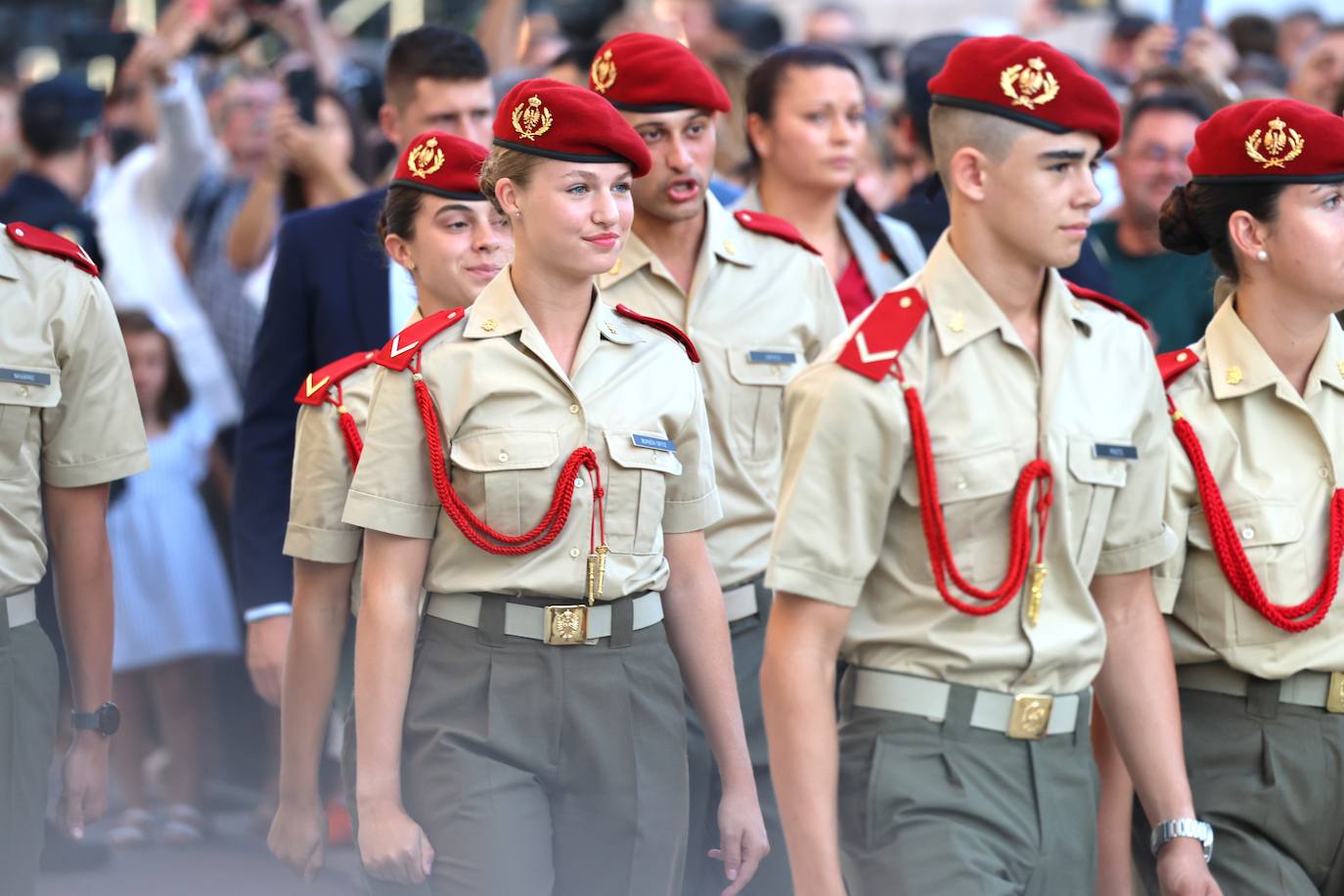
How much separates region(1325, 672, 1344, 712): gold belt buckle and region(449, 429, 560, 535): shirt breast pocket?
1.56 metres

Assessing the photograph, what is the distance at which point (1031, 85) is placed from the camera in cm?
372

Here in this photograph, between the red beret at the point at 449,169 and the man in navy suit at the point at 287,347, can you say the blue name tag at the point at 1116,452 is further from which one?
the man in navy suit at the point at 287,347

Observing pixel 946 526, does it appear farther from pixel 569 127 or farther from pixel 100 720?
pixel 100 720

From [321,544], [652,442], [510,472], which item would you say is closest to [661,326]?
[652,442]

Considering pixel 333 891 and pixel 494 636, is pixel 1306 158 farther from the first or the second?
pixel 333 891

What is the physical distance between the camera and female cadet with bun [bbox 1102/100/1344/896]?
4133 mm

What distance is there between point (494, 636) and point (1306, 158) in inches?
72.1

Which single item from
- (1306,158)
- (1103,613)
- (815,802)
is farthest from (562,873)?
(1306,158)

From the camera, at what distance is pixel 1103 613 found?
3.99 metres

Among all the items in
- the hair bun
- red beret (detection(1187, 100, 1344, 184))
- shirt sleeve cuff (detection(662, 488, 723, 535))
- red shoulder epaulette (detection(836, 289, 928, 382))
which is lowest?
shirt sleeve cuff (detection(662, 488, 723, 535))

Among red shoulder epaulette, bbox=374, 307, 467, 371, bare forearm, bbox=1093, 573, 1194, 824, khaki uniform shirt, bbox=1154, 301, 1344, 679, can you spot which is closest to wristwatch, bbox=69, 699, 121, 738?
red shoulder epaulette, bbox=374, 307, 467, 371

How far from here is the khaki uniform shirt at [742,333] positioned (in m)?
5.07

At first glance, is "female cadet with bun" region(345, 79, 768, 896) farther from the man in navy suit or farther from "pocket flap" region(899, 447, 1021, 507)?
the man in navy suit

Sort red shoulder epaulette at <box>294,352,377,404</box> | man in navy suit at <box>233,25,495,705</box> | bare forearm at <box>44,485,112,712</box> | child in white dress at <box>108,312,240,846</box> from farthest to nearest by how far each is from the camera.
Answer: child in white dress at <box>108,312,240,846</box>
man in navy suit at <box>233,25,495,705</box>
red shoulder epaulette at <box>294,352,377,404</box>
bare forearm at <box>44,485,112,712</box>
